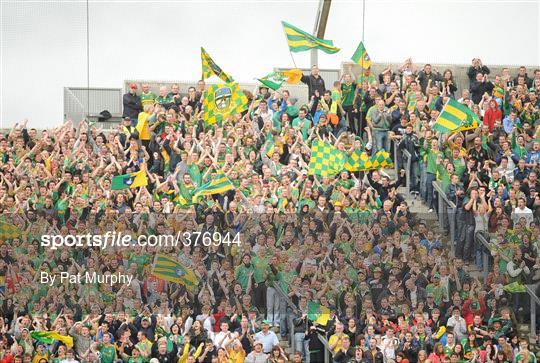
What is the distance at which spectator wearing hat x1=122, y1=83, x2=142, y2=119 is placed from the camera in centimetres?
4816

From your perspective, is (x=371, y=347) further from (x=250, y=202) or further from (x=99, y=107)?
(x=99, y=107)

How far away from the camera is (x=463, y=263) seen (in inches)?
1630

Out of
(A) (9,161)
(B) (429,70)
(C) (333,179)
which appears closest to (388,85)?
(B) (429,70)

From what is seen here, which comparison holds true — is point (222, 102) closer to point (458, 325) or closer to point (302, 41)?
point (302, 41)

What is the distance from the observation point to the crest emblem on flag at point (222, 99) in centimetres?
4688

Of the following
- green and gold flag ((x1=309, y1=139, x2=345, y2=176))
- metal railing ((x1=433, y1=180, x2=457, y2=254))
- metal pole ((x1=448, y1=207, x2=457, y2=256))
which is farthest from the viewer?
green and gold flag ((x1=309, y1=139, x2=345, y2=176))

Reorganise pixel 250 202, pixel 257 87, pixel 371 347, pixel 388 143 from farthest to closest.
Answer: pixel 257 87 < pixel 388 143 < pixel 250 202 < pixel 371 347

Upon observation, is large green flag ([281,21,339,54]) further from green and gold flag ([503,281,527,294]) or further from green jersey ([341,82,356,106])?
green and gold flag ([503,281,527,294])

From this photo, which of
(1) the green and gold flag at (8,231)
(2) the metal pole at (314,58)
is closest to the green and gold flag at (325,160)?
(1) the green and gold flag at (8,231)

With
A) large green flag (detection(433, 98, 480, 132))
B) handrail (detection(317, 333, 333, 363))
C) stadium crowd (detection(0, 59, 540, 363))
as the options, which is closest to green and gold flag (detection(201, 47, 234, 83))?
stadium crowd (detection(0, 59, 540, 363))

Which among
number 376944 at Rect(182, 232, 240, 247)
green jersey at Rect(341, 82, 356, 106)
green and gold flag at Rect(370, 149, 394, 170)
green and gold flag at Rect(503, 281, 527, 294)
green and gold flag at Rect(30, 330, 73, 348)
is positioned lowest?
green and gold flag at Rect(30, 330, 73, 348)

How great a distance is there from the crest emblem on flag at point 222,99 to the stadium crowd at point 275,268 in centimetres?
248

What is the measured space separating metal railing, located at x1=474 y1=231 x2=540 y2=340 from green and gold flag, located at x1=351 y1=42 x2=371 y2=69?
7.54 metres

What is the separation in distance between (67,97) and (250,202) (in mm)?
10228
